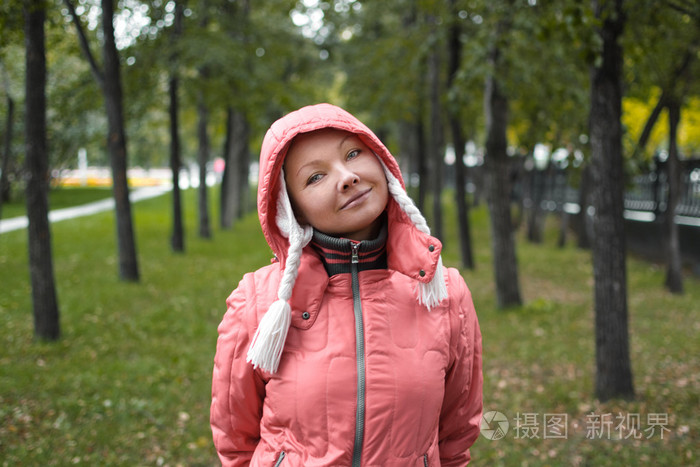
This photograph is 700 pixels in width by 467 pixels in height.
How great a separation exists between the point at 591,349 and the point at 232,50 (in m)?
8.06

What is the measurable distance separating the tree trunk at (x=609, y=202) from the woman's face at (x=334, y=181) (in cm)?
335

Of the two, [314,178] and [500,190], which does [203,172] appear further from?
[314,178]

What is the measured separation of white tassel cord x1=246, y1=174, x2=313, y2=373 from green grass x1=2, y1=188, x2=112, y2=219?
65.2ft

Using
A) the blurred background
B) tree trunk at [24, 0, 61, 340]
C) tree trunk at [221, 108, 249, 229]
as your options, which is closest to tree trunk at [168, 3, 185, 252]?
the blurred background

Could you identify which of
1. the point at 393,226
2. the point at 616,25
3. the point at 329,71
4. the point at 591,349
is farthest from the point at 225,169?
the point at 393,226

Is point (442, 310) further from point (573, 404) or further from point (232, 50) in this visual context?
point (232, 50)

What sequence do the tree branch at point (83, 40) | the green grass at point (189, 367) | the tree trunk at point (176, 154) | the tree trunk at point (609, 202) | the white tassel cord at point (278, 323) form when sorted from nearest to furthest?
1. the white tassel cord at point (278, 323)
2. the green grass at point (189, 367)
3. the tree trunk at point (609, 202)
4. the tree branch at point (83, 40)
5. the tree trunk at point (176, 154)

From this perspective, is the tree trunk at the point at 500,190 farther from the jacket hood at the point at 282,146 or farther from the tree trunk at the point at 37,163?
the jacket hood at the point at 282,146

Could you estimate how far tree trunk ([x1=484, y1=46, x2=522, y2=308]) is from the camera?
7844 mm

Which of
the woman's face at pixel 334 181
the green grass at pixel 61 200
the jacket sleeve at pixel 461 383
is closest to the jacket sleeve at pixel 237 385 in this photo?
the woman's face at pixel 334 181

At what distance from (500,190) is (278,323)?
666 centimetres

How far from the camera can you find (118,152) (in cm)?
911

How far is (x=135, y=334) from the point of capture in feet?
22.4

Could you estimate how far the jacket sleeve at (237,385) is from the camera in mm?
1879
